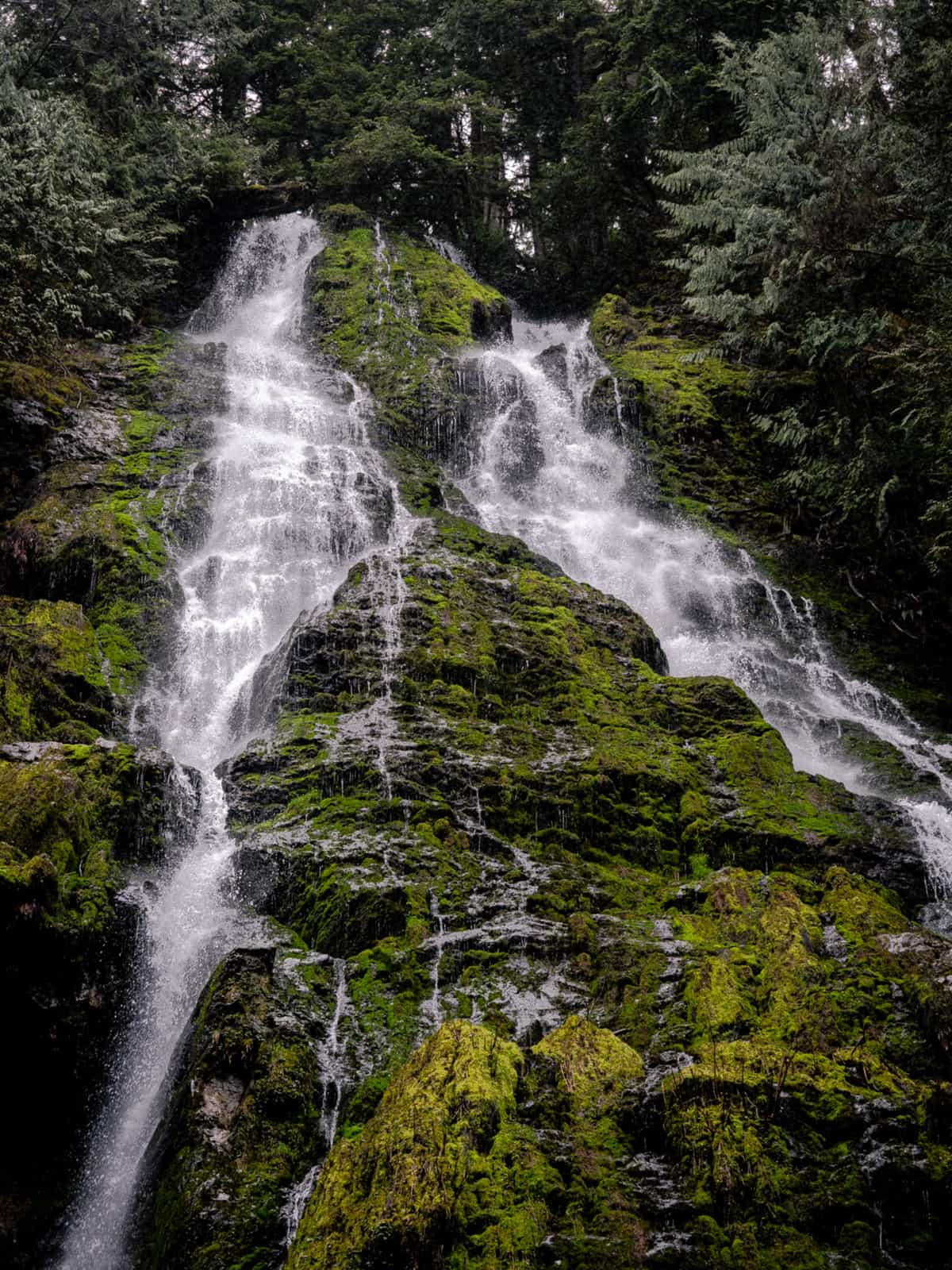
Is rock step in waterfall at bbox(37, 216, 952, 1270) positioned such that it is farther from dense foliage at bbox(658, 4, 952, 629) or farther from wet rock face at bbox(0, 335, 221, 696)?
dense foliage at bbox(658, 4, 952, 629)

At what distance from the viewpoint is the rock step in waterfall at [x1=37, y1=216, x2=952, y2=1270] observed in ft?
13.7

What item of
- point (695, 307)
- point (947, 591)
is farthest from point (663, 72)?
point (947, 591)

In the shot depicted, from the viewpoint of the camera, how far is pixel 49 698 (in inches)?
366

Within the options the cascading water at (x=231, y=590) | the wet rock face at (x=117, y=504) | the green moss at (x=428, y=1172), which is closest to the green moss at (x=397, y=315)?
the cascading water at (x=231, y=590)

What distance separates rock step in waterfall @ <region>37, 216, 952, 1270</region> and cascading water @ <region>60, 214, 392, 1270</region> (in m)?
0.04

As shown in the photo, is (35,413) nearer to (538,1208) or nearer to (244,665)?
(244,665)

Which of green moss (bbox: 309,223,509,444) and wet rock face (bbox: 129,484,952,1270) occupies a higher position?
green moss (bbox: 309,223,509,444)

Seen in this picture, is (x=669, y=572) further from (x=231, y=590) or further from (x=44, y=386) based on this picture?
(x=44, y=386)

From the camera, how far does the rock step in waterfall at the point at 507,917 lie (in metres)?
4.19

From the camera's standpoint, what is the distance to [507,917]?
7.09 metres

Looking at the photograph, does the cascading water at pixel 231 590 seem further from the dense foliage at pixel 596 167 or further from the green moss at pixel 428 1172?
the dense foliage at pixel 596 167

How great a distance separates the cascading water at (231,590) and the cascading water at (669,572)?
120 inches

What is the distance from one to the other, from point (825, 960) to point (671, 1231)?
8.85 feet

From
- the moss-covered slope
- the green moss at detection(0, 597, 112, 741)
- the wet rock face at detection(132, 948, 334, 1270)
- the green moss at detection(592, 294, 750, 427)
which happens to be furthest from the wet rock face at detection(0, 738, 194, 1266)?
the green moss at detection(592, 294, 750, 427)
